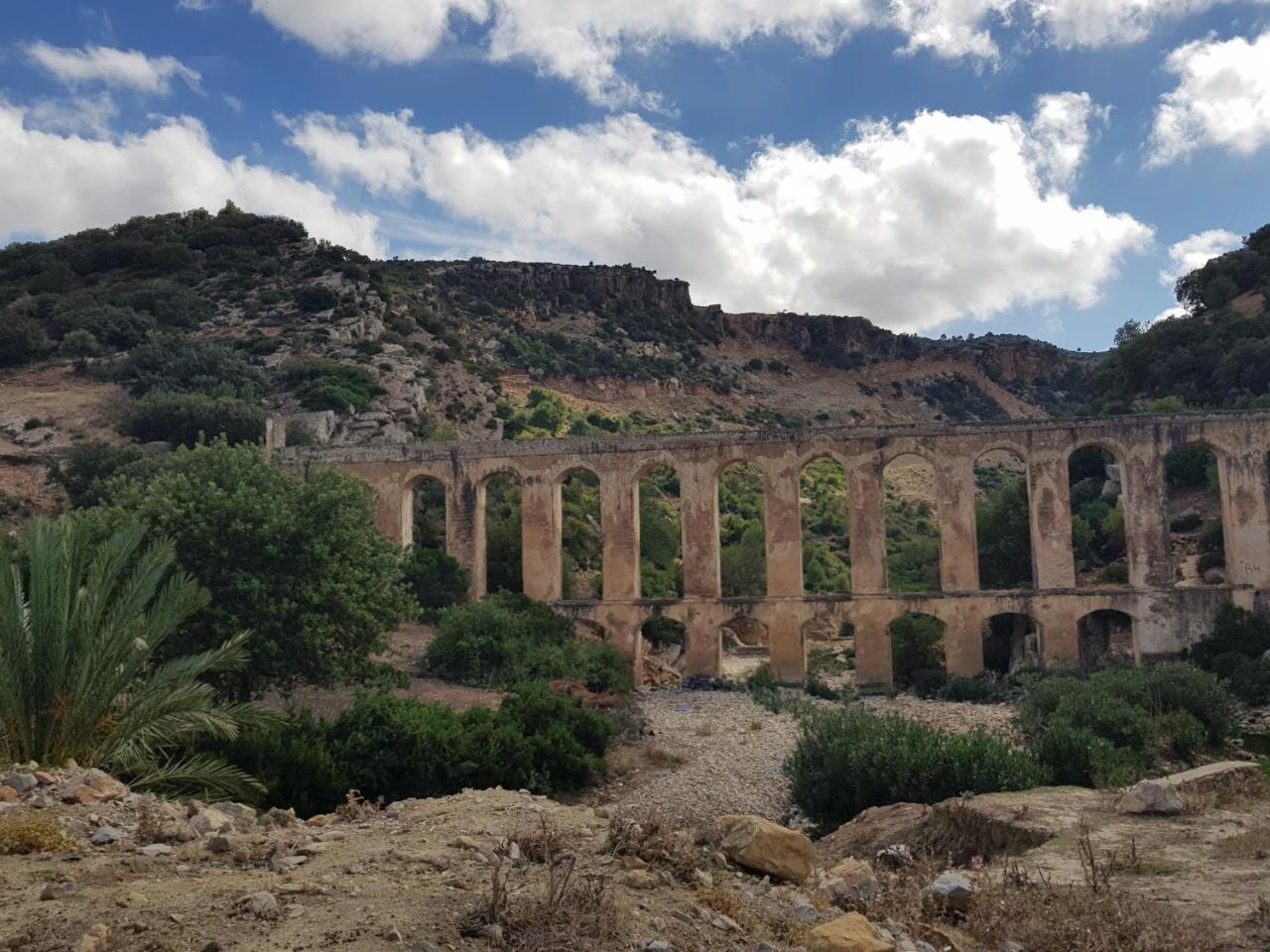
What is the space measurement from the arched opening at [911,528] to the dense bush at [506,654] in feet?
29.9

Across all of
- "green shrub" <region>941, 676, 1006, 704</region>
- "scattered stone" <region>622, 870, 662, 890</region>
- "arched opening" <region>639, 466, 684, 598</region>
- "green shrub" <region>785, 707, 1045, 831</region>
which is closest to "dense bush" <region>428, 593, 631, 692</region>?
"arched opening" <region>639, 466, 684, 598</region>

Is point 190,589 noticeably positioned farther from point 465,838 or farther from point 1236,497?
point 1236,497

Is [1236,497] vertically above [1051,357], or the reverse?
[1051,357]

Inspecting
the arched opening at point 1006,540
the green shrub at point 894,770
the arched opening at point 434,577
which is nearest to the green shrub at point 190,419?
the arched opening at point 434,577

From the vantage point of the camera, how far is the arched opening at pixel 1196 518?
28.0 metres

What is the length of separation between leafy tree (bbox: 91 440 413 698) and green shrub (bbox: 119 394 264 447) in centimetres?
1807

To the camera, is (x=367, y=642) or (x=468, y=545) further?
(x=468, y=545)

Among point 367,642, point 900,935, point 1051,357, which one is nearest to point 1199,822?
point 900,935

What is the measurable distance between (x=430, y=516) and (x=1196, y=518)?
23.7 meters

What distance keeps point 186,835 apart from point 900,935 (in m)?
4.61

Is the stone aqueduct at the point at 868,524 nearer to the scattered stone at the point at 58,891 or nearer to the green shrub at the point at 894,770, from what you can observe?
the green shrub at the point at 894,770

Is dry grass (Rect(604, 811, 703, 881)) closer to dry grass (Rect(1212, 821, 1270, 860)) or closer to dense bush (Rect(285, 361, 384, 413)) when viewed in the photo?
dry grass (Rect(1212, 821, 1270, 860))

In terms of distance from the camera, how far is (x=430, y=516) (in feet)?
108

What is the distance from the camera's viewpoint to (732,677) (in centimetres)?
2806
